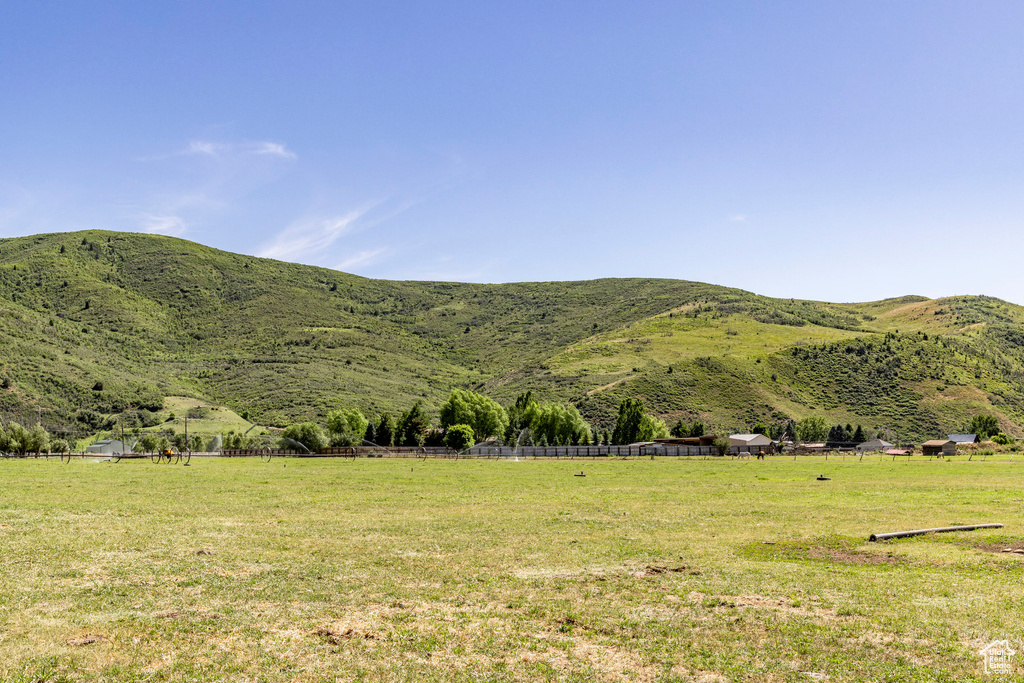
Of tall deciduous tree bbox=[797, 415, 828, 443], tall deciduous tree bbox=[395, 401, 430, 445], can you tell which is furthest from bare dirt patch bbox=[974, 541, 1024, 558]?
tall deciduous tree bbox=[797, 415, 828, 443]

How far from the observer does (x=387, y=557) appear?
14.7m

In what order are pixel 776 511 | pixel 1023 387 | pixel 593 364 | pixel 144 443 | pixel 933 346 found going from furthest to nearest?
pixel 593 364, pixel 933 346, pixel 1023 387, pixel 144 443, pixel 776 511

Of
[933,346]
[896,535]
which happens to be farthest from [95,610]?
[933,346]

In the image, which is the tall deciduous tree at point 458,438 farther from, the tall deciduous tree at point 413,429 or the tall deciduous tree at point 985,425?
the tall deciduous tree at point 985,425

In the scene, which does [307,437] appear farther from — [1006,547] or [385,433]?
[1006,547]

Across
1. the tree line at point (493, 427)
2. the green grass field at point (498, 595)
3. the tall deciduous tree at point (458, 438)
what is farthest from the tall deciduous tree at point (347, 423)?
the green grass field at point (498, 595)

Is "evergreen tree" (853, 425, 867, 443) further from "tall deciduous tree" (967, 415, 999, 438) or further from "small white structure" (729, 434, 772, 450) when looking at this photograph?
"small white structure" (729, 434, 772, 450)

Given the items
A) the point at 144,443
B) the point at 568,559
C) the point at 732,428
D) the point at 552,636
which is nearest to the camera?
the point at 552,636

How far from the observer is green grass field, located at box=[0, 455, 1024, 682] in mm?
8328

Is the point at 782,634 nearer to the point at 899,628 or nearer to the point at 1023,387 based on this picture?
the point at 899,628

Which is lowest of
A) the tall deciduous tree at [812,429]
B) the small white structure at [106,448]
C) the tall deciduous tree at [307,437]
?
the small white structure at [106,448]

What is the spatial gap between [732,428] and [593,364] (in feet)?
168

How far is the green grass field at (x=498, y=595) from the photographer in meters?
8.33

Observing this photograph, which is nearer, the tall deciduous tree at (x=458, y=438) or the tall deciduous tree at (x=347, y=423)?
the tall deciduous tree at (x=458, y=438)
